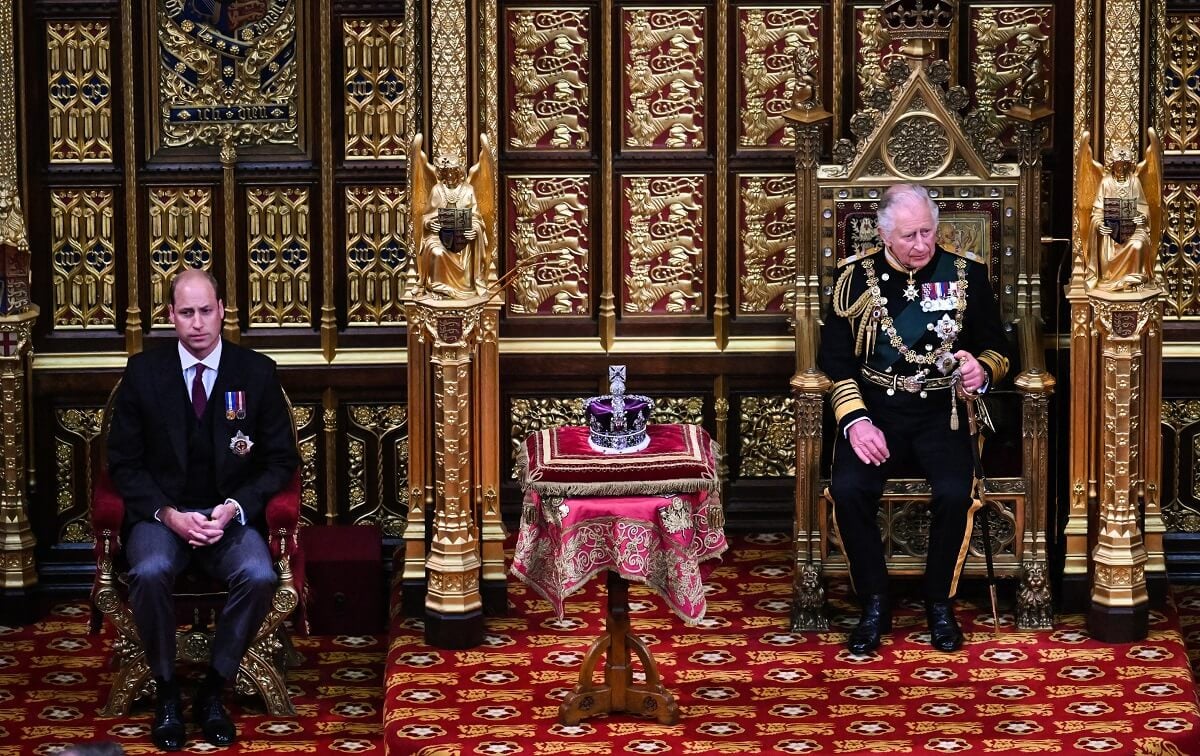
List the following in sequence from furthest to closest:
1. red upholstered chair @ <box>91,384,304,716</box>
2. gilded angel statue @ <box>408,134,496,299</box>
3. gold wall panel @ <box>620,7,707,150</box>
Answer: gold wall panel @ <box>620,7,707,150</box>
gilded angel statue @ <box>408,134,496,299</box>
red upholstered chair @ <box>91,384,304,716</box>

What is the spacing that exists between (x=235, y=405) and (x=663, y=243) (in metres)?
2.22

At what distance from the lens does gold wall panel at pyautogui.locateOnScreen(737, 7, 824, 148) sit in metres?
9.60

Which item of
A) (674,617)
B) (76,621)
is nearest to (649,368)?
(674,617)

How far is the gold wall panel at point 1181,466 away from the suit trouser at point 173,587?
12.6 feet

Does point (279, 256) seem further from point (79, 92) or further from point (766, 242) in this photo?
point (766, 242)

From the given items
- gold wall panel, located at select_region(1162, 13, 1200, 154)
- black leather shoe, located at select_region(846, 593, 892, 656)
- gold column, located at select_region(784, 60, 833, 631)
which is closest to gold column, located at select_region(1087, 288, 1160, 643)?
black leather shoe, located at select_region(846, 593, 892, 656)

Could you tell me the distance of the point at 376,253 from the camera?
971 centimetres

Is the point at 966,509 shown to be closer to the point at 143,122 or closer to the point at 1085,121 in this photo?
the point at 1085,121

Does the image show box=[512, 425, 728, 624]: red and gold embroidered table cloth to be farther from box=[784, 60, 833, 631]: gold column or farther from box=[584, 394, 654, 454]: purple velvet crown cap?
box=[784, 60, 833, 631]: gold column

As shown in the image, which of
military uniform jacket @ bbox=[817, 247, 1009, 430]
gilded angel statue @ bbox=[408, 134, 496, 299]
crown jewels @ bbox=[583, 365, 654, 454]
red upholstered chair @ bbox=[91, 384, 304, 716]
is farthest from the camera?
military uniform jacket @ bbox=[817, 247, 1009, 430]

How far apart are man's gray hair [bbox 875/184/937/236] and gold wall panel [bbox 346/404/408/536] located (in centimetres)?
227

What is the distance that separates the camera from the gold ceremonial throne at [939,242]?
8766 mm

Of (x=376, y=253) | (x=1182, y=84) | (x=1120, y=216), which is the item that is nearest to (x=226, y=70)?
(x=376, y=253)

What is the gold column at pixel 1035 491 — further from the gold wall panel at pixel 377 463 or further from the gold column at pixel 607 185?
the gold wall panel at pixel 377 463
